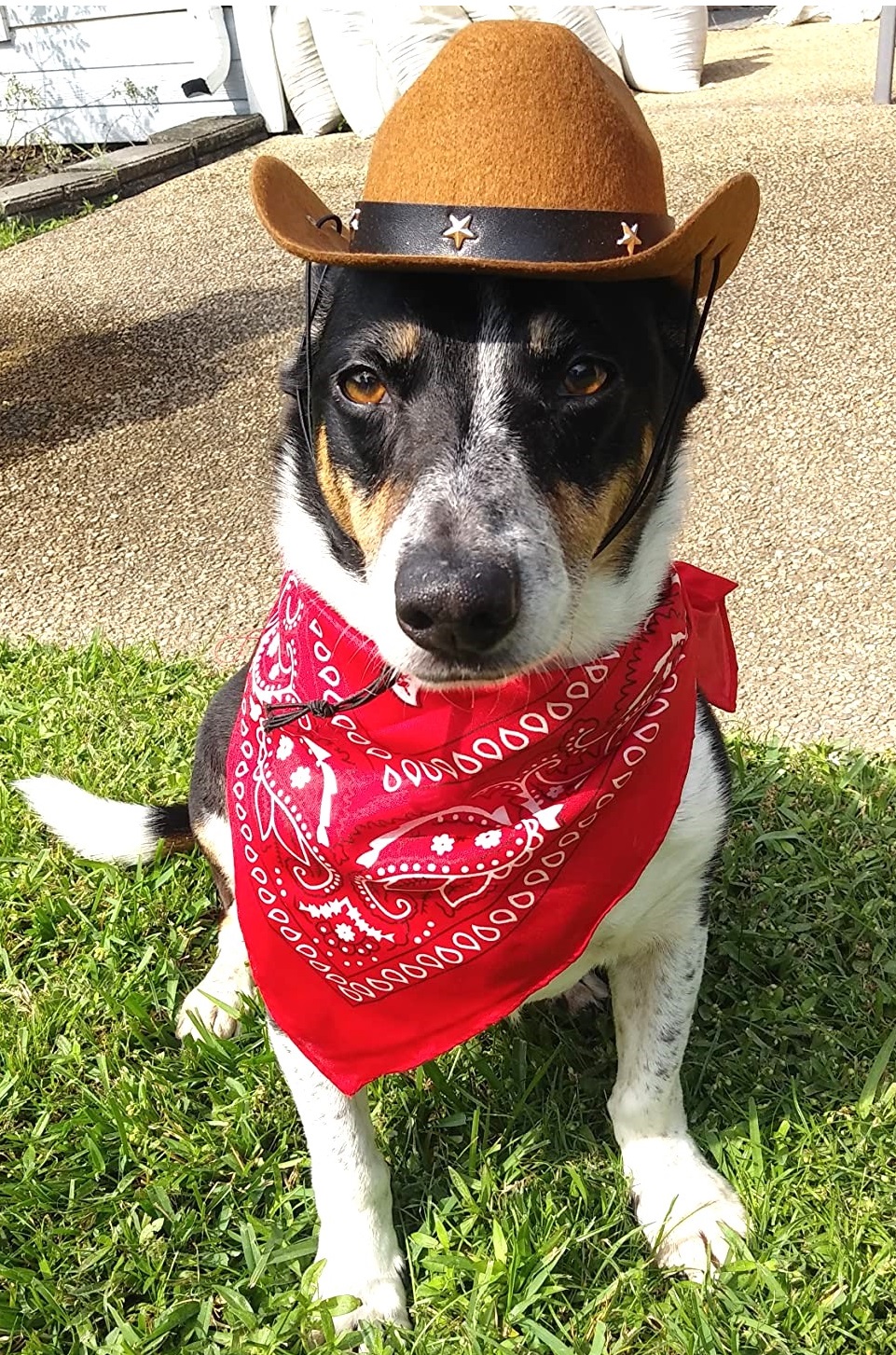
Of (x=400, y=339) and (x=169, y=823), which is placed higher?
(x=400, y=339)

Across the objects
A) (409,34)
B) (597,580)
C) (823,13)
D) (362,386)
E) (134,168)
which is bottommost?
(134,168)

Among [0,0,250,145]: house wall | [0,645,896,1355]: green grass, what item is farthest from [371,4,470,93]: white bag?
[0,645,896,1355]: green grass

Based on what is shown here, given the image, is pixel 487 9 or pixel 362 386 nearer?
pixel 362 386

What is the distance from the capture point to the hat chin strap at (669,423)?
6.51 ft

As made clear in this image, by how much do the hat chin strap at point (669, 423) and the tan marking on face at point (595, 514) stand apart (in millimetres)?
10

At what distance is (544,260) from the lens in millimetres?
1662

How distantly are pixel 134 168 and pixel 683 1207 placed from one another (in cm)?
874

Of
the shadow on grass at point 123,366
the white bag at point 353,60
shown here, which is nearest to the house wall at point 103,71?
the white bag at point 353,60

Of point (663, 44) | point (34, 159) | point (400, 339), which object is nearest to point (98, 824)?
point (400, 339)

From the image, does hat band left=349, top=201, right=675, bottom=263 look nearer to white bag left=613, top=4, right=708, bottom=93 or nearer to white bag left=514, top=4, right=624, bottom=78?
white bag left=514, top=4, right=624, bottom=78

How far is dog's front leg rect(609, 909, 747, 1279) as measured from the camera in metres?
2.25

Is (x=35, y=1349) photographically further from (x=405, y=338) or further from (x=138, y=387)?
(x=138, y=387)

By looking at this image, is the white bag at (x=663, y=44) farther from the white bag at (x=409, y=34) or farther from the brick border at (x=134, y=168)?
the brick border at (x=134, y=168)

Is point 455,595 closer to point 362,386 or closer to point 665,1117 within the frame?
point 362,386
